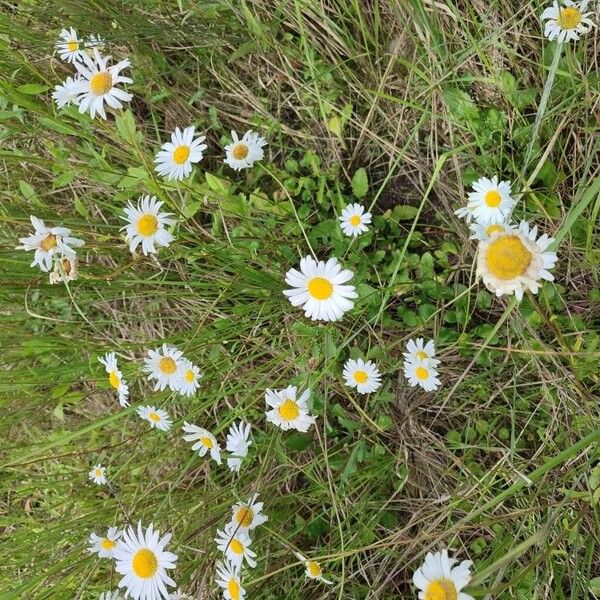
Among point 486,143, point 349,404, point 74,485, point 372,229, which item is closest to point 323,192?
point 372,229

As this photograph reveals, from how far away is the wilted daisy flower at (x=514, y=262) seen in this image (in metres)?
1.04

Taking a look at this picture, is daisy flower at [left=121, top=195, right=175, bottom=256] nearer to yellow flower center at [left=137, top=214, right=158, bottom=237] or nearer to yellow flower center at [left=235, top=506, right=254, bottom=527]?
yellow flower center at [left=137, top=214, right=158, bottom=237]

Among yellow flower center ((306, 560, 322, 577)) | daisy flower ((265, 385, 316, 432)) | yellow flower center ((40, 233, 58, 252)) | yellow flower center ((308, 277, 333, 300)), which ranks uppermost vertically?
yellow flower center ((40, 233, 58, 252))

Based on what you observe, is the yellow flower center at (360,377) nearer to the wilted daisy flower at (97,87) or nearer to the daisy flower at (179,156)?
the daisy flower at (179,156)

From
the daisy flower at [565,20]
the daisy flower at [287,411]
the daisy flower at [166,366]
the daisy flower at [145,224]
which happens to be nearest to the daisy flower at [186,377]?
the daisy flower at [166,366]

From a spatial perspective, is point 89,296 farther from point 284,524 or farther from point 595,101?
point 595,101

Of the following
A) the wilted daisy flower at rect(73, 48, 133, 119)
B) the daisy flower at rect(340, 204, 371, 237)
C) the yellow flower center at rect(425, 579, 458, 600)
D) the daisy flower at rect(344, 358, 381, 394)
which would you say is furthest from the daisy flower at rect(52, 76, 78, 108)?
the yellow flower center at rect(425, 579, 458, 600)

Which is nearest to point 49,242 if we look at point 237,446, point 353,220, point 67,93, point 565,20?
point 67,93

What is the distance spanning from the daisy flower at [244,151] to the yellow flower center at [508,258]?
0.94 meters

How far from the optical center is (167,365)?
177cm

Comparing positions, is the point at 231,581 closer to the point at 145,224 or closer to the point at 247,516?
the point at 247,516

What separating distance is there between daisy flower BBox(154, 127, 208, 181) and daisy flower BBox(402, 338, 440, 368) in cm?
79

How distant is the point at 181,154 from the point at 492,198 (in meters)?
0.86

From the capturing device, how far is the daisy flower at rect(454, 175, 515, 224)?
1545mm
